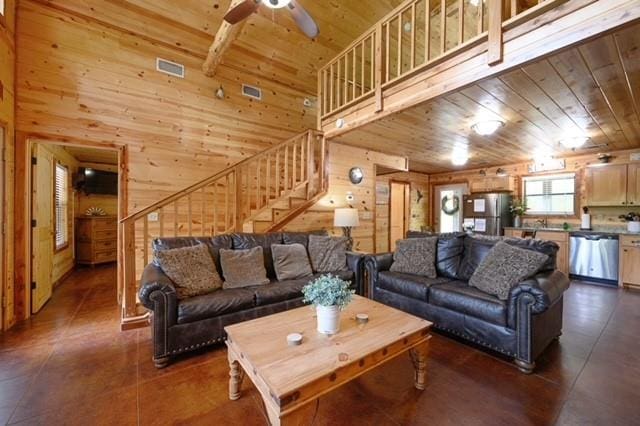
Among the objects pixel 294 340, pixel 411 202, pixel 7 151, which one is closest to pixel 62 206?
pixel 7 151

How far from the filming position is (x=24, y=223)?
3037 mm

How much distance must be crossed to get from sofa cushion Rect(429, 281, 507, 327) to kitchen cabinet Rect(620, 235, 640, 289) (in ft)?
12.1

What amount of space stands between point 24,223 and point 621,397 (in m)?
5.47

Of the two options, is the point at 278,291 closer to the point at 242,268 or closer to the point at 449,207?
the point at 242,268

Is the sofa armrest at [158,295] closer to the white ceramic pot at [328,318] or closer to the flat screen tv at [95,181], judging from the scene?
the white ceramic pot at [328,318]

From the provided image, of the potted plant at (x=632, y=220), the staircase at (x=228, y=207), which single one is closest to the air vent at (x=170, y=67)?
the staircase at (x=228, y=207)

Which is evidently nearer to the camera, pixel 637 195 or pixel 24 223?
pixel 24 223

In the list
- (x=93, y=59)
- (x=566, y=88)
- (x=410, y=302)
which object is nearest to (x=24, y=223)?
(x=93, y=59)

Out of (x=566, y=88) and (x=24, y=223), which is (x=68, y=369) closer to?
(x=24, y=223)

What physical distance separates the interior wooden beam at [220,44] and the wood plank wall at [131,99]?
0.20m

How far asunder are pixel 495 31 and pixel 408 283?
2.39m

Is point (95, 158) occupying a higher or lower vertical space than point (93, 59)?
lower

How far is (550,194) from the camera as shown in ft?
19.0

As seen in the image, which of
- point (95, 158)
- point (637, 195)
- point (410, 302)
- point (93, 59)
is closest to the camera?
point (410, 302)
